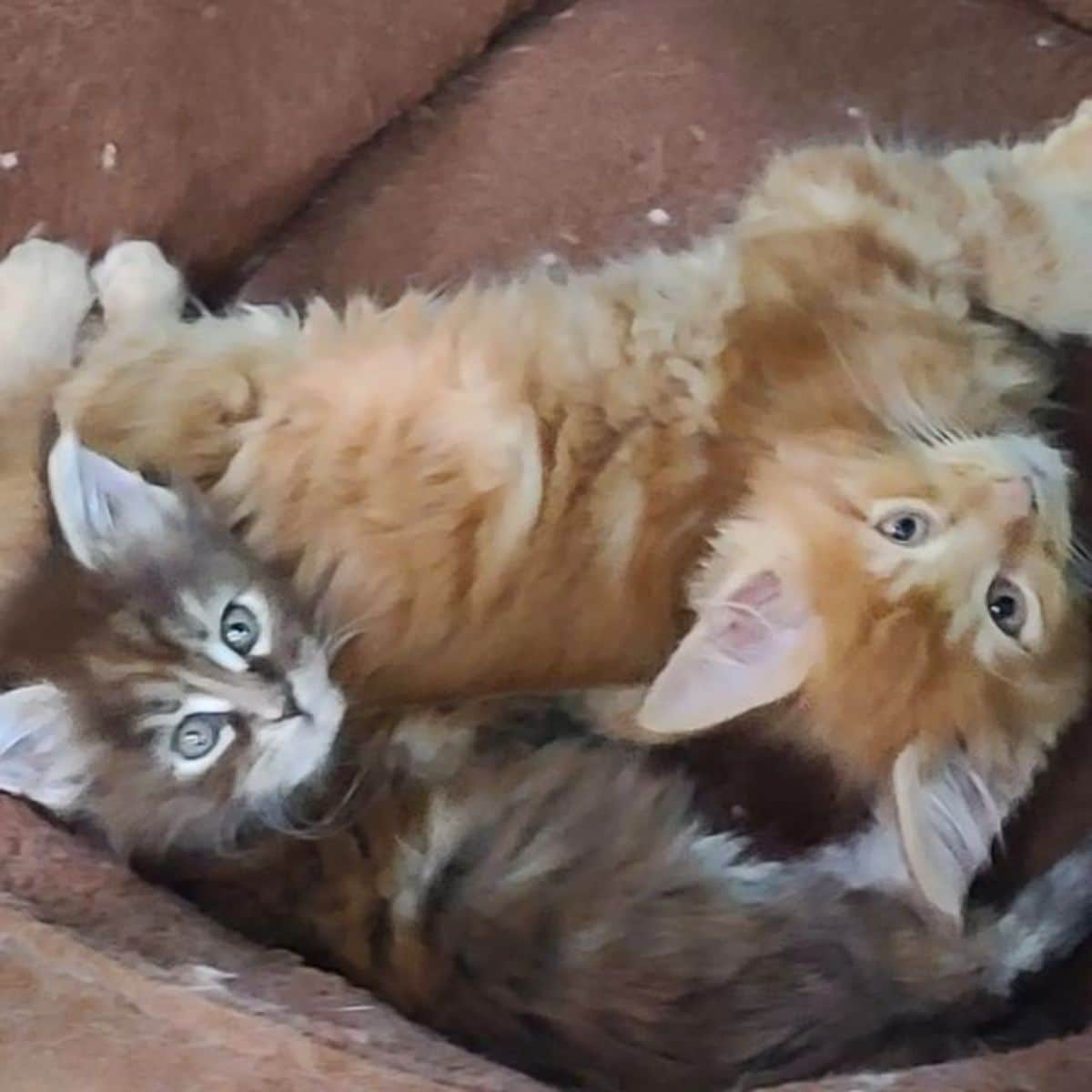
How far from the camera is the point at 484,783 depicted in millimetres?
1535

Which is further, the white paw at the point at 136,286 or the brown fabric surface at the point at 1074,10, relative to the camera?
the brown fabric surface at the point at 1074,10

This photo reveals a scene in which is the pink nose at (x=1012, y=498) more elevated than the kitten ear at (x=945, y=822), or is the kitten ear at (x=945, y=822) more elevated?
the pink nose at (x=1012, y=498)

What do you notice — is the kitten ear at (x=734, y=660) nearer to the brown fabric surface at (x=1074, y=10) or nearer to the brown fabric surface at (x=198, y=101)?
the brown fabric surface at (x=198, y=101)

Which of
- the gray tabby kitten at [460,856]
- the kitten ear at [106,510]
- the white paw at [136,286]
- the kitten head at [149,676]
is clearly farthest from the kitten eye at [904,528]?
the white paw at [136,286]

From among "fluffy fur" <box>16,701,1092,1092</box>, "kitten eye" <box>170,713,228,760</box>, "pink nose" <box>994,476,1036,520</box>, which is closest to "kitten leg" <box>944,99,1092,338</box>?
"pink nose" <box>994,476,1036,520</box>

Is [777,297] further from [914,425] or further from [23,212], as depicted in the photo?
[23,212]

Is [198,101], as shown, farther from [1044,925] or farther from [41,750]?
[1044,925]

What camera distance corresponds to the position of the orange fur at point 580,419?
1578 millimetres

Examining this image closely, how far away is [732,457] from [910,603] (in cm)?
21

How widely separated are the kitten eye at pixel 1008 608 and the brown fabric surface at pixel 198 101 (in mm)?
821

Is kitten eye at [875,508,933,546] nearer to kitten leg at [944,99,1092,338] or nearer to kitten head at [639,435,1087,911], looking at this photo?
kitten head at [639,435,1087,911]

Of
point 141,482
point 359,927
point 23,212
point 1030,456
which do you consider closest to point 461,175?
point 23,212

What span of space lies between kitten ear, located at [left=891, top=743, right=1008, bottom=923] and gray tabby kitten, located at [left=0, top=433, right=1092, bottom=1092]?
16mm

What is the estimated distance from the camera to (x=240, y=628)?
154 cm
